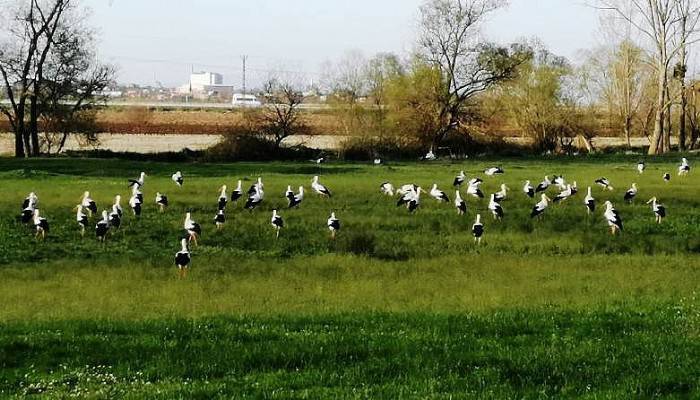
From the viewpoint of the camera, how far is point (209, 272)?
22.0 metres

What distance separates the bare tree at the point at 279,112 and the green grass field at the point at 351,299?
2532 cm

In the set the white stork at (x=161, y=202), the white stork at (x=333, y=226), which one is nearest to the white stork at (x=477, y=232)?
the white stork at (x=333, y=226)

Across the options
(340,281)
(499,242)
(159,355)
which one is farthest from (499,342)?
(499,242)

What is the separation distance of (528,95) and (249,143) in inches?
1091

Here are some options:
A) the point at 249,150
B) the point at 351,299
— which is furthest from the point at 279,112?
the point at 351,299

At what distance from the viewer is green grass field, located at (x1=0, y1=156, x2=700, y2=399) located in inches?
363

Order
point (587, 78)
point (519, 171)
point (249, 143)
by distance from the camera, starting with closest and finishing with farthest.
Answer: point (519, 171), point (249, 143), point (587, 78)

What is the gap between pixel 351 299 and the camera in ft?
58.3

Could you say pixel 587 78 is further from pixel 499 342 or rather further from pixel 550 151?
pixel 499 342

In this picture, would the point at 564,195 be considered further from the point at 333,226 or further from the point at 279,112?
the point at 279,112

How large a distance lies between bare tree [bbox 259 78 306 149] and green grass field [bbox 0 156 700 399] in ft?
83.1

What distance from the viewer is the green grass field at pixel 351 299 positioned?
363 inches

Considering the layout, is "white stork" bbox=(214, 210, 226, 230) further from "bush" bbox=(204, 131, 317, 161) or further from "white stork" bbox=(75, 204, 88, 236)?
"bush" bbox=(204, 131, 317, 161)

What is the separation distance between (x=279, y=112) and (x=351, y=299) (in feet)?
165
